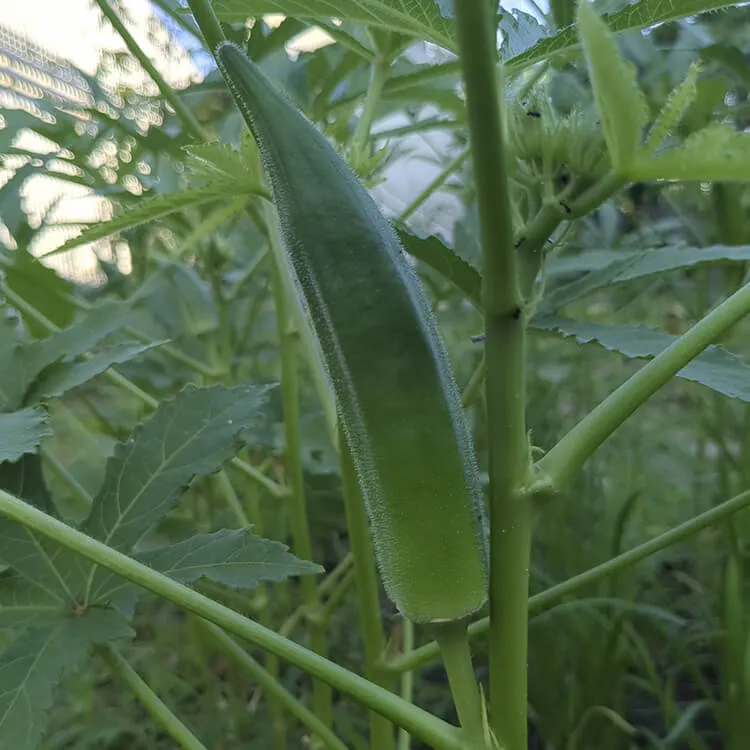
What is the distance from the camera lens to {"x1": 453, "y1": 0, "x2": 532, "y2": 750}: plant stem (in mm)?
306

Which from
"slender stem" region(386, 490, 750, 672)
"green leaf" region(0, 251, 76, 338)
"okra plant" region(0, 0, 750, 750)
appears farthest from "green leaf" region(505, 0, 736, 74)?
"green leaf" region(0, 251, 76, 338)

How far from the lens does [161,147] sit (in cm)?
79

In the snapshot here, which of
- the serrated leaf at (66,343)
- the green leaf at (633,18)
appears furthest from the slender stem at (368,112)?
the serrated leaf at (66,343)

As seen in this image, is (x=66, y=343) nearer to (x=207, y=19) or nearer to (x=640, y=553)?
(x=207, y=19)

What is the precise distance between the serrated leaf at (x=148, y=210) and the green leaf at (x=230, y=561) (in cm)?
19

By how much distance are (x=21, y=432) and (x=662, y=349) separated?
0.38 meters

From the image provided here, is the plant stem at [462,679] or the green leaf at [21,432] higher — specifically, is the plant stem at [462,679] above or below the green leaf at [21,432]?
below

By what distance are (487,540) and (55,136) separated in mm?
673

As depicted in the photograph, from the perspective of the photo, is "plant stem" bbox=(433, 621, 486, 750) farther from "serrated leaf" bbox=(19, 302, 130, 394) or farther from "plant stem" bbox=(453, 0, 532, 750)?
"serrated leaf" bbox=(19, 302, 130, 394)

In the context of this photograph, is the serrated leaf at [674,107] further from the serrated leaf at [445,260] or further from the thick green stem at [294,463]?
the thick green stem at [294,463]

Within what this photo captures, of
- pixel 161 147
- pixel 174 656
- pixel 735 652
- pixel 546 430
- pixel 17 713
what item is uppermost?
pixel 161 147

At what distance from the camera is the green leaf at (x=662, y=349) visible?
44cm

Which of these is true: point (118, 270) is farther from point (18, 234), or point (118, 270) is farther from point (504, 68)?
point (504, 68)

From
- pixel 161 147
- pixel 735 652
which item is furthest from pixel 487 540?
pixel 161 147
